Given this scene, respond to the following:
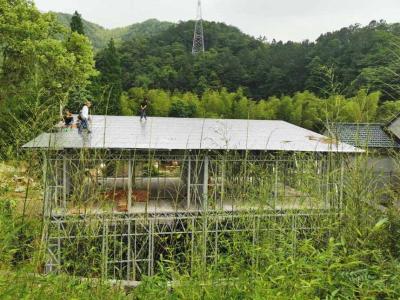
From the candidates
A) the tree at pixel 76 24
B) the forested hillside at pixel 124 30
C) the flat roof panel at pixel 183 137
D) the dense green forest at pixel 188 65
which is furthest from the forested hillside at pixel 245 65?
the forested hillside at pixel 124 30

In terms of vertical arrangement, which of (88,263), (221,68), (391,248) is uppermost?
(221,68)

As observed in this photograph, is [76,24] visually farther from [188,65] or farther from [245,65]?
[245,65]

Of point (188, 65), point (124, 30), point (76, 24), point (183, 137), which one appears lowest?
point (183, 137)

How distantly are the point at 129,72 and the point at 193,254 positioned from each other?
34235 millimetres

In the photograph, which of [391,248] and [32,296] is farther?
[391,248]

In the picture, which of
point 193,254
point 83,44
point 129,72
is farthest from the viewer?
point 129,72

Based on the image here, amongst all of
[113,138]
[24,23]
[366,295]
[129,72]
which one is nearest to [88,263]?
[366,295]

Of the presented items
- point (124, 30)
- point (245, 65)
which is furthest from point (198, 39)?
point (124, 30)

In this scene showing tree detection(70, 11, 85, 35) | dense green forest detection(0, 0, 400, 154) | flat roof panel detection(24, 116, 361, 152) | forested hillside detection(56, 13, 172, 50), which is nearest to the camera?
flat roof panel detection(24, 116, 361, 152)

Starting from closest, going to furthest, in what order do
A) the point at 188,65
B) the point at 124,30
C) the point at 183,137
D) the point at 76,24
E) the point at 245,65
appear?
the point at 183,137 → the point at 76,24 → the point at 188,65 → the point at 245,65 → the point at 124,30

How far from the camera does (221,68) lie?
35.9 m

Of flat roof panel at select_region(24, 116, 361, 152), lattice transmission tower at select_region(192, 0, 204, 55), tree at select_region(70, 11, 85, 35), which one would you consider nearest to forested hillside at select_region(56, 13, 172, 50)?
lattice transmission tower at select_region(192, 0, 204, 55)

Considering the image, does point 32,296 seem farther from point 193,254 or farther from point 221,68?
point 221,68

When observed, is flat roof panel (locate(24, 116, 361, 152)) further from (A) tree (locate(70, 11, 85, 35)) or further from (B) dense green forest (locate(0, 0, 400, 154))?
(A) tree (locate(70, 11, 85, 35))
